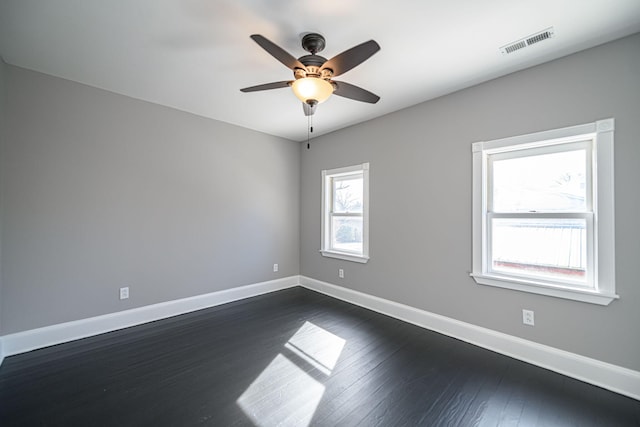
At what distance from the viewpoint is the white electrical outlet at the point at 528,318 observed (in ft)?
7.61

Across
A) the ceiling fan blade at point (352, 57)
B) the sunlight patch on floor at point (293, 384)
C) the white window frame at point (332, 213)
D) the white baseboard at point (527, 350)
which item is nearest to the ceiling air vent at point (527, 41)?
the ceiling fan blade at point (352, 57)

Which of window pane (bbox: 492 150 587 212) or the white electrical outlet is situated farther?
the white electrical outlet

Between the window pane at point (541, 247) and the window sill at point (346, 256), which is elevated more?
the window pane at point (541, 247)

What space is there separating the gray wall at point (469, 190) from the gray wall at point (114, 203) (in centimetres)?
159

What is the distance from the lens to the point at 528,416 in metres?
1.72

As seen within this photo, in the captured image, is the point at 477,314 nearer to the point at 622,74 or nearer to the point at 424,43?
the point at 622,74

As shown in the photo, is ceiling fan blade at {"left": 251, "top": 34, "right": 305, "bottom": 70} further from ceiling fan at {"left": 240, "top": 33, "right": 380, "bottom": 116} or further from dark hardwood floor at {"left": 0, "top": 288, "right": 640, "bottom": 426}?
dark hardwood floor at {"left": 0, "top": 288, "right": 640, "bottom": 426}

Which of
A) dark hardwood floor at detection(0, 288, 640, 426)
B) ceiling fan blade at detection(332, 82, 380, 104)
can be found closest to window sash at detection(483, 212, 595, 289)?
dark hardwood floor at detection(0, 288, 640, 426)

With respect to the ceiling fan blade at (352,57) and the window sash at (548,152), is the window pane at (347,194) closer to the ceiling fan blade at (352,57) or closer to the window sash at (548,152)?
the window sash at (548,152)

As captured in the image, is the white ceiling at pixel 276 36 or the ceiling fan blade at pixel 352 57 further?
the white ceiling at pixel 276 36

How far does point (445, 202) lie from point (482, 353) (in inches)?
59.6

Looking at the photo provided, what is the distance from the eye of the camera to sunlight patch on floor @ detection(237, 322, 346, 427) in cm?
171

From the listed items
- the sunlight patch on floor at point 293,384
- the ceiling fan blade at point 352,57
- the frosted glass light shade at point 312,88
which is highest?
the ceiling fan blade at point 352,57

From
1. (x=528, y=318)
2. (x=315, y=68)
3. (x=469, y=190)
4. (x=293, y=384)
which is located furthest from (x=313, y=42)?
(x=528, y=318)
